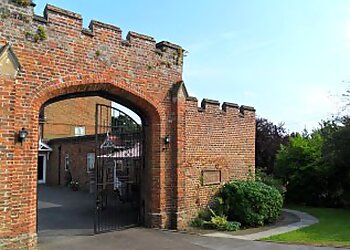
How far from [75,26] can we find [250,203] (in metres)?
8.10

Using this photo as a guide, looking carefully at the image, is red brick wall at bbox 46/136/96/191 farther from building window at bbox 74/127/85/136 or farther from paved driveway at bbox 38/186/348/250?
paved driveway at bbox 38/186/348/250

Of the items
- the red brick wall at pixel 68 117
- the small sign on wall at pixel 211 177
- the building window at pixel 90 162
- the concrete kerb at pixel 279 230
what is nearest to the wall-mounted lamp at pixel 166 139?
the small sign on wall at pixel 211 177

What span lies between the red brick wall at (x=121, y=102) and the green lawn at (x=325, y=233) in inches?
127

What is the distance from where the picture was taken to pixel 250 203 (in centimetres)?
1316

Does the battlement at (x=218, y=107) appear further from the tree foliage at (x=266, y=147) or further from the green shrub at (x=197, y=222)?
the tree foliage at (x=266, y=147)

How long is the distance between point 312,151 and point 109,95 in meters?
13.1

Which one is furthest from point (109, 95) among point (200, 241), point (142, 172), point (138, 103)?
point (200, 241)

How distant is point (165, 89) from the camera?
479 inches

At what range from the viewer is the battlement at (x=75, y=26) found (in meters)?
8.83

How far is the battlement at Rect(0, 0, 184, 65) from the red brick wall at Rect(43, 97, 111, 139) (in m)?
27.6

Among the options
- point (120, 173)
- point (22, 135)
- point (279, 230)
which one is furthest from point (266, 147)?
point (22, 135)

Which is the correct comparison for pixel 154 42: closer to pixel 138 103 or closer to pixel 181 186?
pixel 138 103

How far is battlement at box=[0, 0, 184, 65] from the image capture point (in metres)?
8.83

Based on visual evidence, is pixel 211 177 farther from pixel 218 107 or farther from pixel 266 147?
pixel 266 147
